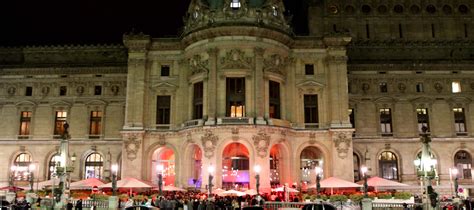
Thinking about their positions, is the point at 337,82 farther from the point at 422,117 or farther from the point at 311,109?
the point at 422,117

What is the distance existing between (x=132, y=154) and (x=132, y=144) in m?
1.02

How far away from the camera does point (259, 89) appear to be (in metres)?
49.8

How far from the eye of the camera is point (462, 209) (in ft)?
124

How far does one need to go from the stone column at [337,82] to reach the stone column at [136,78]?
767 inches

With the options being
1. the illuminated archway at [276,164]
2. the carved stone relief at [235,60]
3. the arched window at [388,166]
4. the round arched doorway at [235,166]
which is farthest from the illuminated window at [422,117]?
the carved stone relief at [235,60]

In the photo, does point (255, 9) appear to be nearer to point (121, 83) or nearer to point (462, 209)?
point (121, 83)

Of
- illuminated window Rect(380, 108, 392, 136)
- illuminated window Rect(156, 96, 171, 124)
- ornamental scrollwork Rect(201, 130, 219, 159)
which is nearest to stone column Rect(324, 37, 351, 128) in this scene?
illuminated window Rect(380, 108, 392, 136)

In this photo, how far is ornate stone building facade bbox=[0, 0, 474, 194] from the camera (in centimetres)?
5050

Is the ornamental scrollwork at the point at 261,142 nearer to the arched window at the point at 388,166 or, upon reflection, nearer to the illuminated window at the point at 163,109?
the illuminated window at the point at 163,109

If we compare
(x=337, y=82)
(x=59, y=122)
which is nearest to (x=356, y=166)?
(x=337, y=82)

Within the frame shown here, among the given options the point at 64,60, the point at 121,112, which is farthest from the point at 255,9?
the point at 64,60

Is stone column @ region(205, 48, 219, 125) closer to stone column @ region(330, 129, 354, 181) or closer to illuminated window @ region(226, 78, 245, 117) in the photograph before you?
illuminated window @ region(226, 78, 245, 117)

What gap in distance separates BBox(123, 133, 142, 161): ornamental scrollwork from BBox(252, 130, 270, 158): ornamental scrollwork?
12426 mm

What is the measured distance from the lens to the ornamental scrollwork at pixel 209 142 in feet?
159
